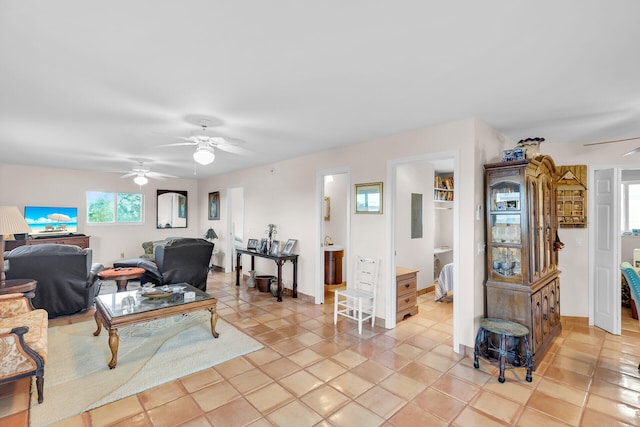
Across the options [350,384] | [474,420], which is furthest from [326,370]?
[474,420]

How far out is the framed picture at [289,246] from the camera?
5.27m

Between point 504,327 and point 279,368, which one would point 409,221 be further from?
point 279,368

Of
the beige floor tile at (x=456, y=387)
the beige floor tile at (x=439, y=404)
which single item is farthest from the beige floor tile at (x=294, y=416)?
the beige floor tile at (x=456, y=387)

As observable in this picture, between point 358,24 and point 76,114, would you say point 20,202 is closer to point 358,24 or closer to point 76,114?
point 76,114

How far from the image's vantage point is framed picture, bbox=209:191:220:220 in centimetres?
767

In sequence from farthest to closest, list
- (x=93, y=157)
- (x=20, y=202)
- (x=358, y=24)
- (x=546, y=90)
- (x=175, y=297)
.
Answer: (x=20, y=202) < (x=93, y=157) < (x=175, y=297) < (x=546, y=90) < (x=358, y=24)

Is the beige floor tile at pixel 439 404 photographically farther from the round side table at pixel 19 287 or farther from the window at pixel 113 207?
the window at pixel 113 207

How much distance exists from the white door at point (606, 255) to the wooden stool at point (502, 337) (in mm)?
1877

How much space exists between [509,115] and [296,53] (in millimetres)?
2292

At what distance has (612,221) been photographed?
3.73 metres

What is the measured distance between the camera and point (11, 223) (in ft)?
10.3

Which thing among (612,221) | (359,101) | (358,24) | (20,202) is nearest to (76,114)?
(359,101)

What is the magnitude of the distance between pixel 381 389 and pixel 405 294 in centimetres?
177

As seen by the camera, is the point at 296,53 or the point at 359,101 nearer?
the point at 296,53
